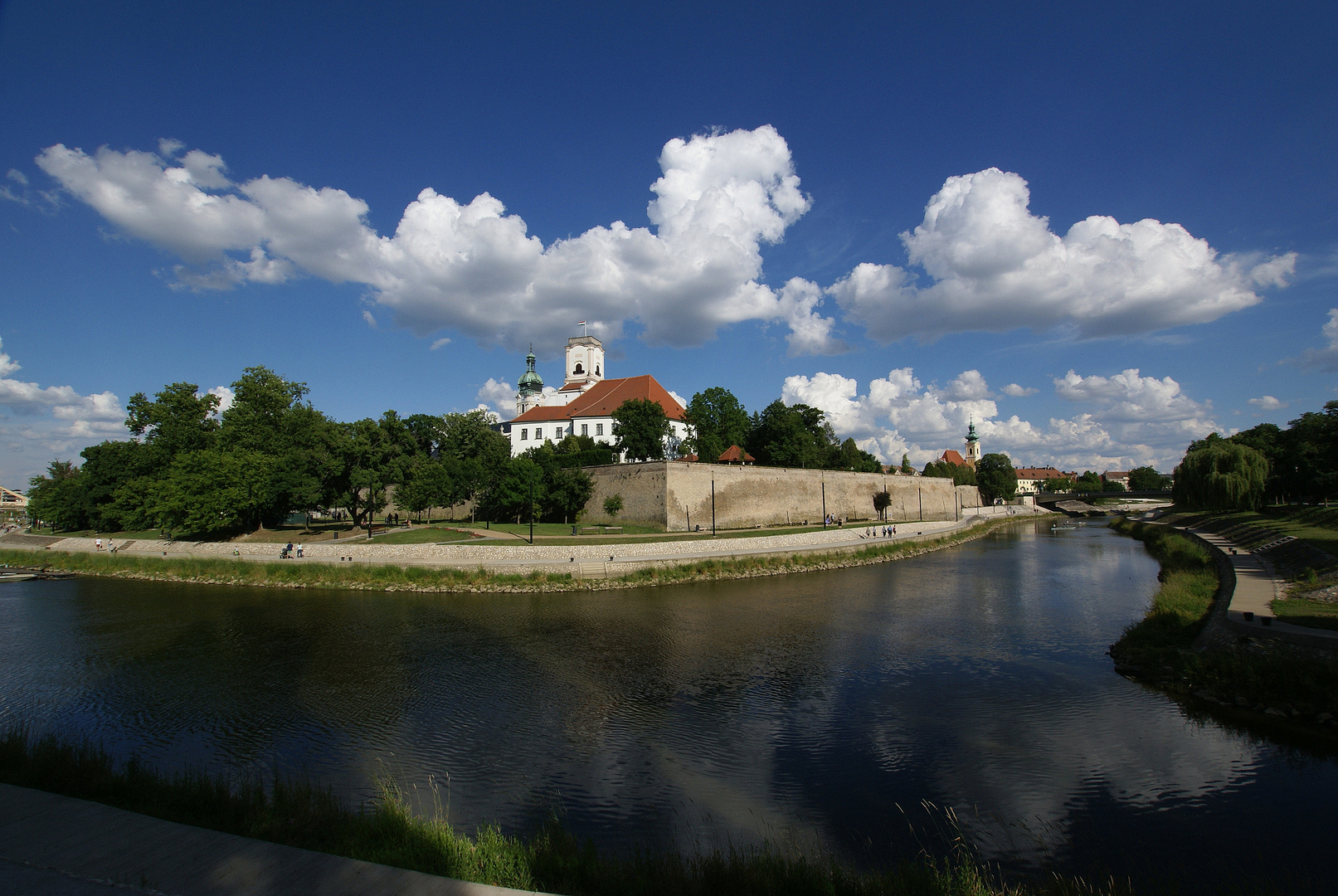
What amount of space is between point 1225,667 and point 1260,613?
8.38 feet

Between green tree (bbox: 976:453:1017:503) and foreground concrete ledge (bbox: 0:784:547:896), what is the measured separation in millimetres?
87157

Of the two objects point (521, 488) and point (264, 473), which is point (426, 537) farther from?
point (264, 473)

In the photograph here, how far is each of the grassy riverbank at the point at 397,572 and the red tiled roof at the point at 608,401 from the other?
28.6 m

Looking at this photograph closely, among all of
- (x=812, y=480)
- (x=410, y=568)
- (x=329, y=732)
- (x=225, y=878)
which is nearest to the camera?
(x=225, y=878)

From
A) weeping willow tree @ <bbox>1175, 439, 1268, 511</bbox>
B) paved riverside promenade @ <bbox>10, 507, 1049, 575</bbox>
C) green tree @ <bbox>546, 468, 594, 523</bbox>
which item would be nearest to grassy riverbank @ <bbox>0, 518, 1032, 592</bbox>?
paved riverside promenade @ <bbox>10, 507, 1049, 575</bbox>

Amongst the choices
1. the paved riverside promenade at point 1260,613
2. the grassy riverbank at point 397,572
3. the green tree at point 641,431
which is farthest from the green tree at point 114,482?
the paved riverside promenade at point 1260,613

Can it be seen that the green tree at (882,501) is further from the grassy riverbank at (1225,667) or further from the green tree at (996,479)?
the green tree at (996,479)

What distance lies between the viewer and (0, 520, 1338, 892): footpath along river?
6016 mm

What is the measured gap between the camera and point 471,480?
3812 centimetres

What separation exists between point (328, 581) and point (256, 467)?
43.6ft

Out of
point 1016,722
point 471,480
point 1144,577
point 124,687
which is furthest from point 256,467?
point 1144,577

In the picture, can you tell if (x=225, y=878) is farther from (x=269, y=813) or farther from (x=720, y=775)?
(x=720, y=775)

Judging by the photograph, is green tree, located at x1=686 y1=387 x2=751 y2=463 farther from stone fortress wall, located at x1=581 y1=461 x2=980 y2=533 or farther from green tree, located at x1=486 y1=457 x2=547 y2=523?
green tree, located at x1=486 y1=457 x2=547 y2=523

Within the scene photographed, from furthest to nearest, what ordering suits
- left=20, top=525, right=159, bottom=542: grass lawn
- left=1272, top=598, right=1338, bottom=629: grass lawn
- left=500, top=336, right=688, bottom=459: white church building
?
left=500, top=336, right=688, bottom=459: white church building < left=20, top=525, right=159, bottom=542: grass lawn < left=1272, top=598, right=1338, bottom=629: grass lawn
